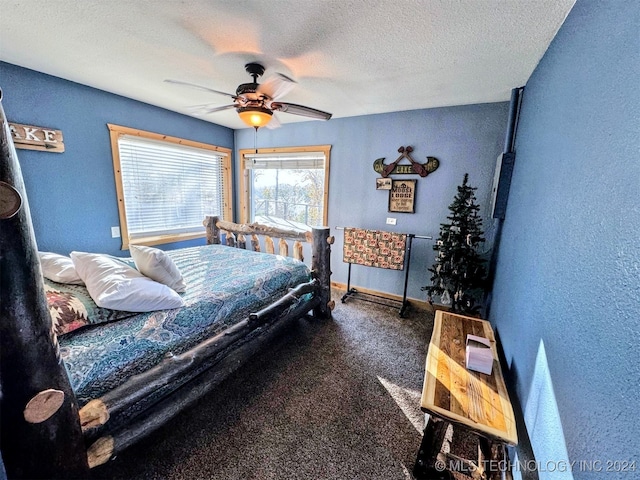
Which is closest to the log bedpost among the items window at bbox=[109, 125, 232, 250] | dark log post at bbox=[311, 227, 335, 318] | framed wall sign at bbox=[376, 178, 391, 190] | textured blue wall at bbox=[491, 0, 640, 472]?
window at bbox=[109, 125, 232, 250]

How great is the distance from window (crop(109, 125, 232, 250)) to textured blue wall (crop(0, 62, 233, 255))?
0.12m

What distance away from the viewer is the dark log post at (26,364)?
26.5 inches

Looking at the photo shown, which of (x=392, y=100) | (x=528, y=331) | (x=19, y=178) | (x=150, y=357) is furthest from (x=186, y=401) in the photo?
(x=392, y=100)

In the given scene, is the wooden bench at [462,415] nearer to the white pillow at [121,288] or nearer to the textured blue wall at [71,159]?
the white pillow at [121,288]

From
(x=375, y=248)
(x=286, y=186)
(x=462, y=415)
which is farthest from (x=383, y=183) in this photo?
(x=462, y=415)

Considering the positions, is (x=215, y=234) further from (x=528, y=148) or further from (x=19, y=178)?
(x=528, y=148)

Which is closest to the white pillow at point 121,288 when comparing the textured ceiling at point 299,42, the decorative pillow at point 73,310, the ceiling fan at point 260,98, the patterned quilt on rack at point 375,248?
the decorative pillow at point 73,310

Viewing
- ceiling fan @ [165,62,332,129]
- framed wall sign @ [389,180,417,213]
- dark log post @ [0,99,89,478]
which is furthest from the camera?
framed wall sign @ [389,180,417,213]

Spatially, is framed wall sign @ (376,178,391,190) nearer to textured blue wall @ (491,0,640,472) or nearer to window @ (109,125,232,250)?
textured blue wall @ (491,0,640,472)

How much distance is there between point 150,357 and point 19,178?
990 mm

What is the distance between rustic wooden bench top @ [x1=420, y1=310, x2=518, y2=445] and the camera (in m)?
1.11

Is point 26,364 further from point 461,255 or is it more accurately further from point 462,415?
point 461,255

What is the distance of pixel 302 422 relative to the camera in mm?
1644

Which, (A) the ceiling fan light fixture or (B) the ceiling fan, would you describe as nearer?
(B) the ceiling fan
